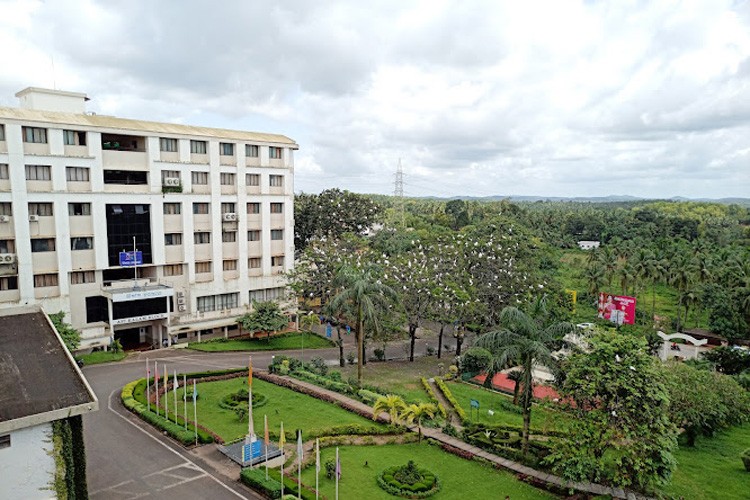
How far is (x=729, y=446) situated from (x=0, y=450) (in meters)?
34.9

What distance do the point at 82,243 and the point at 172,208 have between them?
771 centimetres

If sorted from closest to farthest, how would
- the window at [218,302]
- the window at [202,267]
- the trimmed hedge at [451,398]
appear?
the trimmed hedge at [451,398] → the window at [202,267] → the window at [218,302]

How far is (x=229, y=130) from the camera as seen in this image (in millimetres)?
50750

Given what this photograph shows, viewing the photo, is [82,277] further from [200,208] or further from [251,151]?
[251,151]

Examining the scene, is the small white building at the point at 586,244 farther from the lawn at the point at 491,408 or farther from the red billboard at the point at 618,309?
the lawn at the point at 491,408

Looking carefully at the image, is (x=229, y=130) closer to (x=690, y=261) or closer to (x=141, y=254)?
(x=141, y=254)

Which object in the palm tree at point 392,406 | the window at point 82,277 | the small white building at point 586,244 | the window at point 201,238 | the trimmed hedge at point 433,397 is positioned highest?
the window at point 201,238

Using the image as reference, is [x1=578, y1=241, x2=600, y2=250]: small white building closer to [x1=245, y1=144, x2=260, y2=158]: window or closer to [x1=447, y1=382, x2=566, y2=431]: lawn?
[x1=245, y1=144, x2=260, y2=158]: window

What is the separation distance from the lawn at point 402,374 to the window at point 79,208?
77.3 feet

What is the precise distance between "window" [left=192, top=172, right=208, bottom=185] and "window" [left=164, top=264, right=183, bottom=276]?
7634 mm

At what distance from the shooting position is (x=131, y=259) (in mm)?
44156

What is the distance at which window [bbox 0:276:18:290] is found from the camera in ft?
128

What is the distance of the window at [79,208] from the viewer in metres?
41.2

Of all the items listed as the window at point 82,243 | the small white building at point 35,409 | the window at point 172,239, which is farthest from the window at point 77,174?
the small white building at point 35,409
